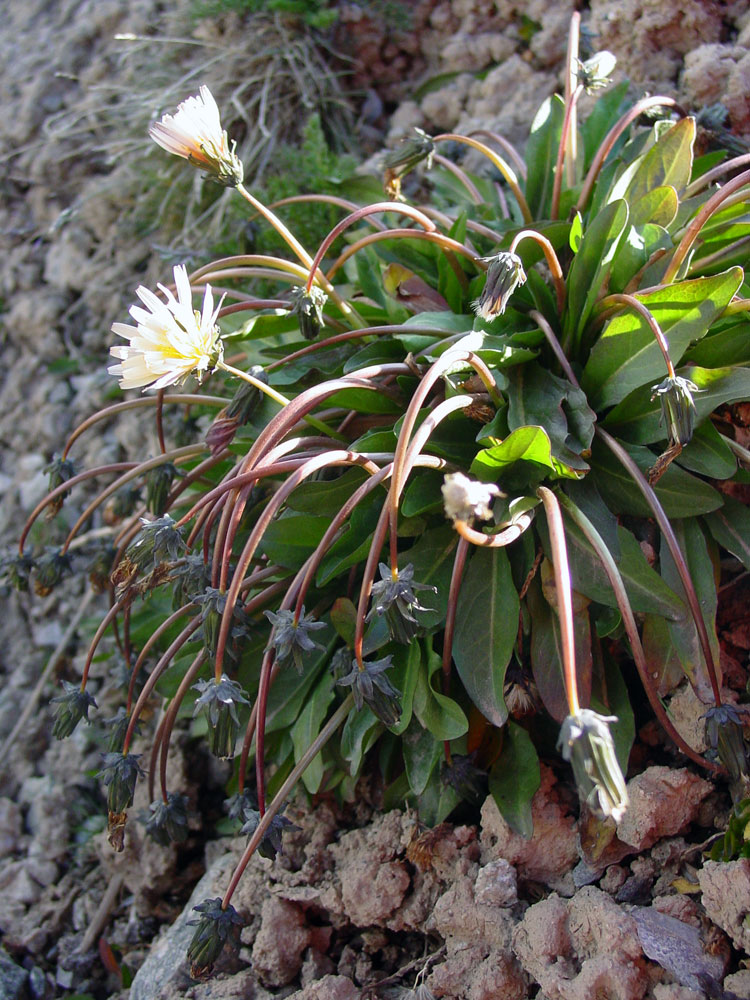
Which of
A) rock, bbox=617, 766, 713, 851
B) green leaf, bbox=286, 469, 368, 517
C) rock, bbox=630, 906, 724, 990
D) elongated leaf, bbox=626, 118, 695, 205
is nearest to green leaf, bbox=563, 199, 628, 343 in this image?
elongated leaf, bbox=626, 118, 695, 205

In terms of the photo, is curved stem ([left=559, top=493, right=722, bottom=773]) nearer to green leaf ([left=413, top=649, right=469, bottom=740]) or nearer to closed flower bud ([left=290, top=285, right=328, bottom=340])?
green leaf ([left=413, top=649, right=469, bottom=740])

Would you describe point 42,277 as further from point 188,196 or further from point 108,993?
point 108,993

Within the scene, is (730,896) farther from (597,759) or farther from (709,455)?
(709,455)

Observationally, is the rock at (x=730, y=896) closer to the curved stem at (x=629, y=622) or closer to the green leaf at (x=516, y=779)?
the curved stem at (x=629, y=622)

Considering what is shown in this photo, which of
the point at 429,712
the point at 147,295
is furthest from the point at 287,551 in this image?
the point at 147,295

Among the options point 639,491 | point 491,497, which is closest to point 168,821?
point 491,497

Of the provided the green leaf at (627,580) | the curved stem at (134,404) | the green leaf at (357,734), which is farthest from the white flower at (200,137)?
the green leaf at (357,734)
